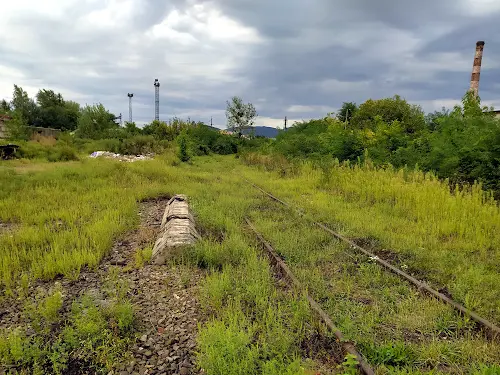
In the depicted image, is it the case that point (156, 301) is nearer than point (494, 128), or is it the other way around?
point (156, 301)

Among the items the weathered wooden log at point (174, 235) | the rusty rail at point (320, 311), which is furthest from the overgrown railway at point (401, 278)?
the weathered wooden log at point (174, 235)

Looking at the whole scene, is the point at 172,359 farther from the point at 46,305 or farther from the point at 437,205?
the point at 437,205

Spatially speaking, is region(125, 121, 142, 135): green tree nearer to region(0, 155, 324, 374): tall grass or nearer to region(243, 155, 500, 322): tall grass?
region(0, 155, 324, 374): tall grass

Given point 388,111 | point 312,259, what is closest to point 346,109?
point 388,111

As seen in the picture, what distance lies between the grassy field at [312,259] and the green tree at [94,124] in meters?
32.3

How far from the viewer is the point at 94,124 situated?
1688 inches

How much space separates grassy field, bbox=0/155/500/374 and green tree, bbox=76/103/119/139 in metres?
32.3

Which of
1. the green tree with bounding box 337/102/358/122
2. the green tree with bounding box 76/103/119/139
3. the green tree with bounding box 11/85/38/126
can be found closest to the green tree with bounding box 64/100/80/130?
the green tree with bounding box 11/85/38/126

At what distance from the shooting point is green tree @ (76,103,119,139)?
41.6 metres

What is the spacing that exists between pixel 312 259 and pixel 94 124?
143ft

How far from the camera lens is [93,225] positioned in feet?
23.9

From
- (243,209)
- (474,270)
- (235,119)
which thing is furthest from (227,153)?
(474,270)

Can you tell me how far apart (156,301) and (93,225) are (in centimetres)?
361

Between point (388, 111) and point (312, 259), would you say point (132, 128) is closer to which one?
point (388, 111)
